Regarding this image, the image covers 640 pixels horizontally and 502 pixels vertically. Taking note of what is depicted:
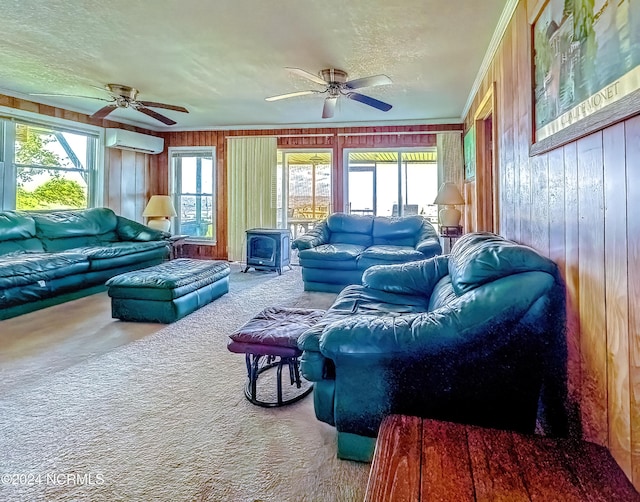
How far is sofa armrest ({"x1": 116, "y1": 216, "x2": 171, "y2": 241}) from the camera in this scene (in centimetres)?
571

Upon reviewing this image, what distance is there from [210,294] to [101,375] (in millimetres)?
1783

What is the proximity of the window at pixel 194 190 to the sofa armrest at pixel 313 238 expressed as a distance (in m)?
2.69

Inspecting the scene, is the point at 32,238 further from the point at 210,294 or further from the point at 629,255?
the point at 629,255

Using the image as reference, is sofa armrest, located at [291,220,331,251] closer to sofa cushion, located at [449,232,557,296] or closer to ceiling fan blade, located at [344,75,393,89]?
ceiling fan blade, located at [344,75,393,89]

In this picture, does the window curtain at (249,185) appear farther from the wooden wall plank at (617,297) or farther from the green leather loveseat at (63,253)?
the wooden wall plank at (617,297)

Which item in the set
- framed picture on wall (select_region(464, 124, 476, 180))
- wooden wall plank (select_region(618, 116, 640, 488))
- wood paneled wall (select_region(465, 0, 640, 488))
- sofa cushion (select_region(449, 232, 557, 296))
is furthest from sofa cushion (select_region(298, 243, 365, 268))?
wooden wall plank (select_region(618, 116, 640, 488))

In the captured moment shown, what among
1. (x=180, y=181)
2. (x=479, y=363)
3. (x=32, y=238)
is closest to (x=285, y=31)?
(x=479, y=363)

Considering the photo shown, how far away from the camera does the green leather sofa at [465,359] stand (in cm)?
143

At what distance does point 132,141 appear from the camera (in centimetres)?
648

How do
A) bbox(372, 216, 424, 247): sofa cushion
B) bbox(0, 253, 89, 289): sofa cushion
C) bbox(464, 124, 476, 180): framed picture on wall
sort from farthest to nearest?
bbox(372, 216, 424, 247): sofa cushion
bbox(464, 124, 476, 180): framed picture on wall
bbox(0, 253, 89, 289): sofa cushion

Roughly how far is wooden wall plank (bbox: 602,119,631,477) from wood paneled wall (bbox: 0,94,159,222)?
6.50 meters

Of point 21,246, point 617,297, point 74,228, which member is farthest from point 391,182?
point 617,297

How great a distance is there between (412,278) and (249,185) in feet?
16.3

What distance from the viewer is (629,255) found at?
1.14 m
